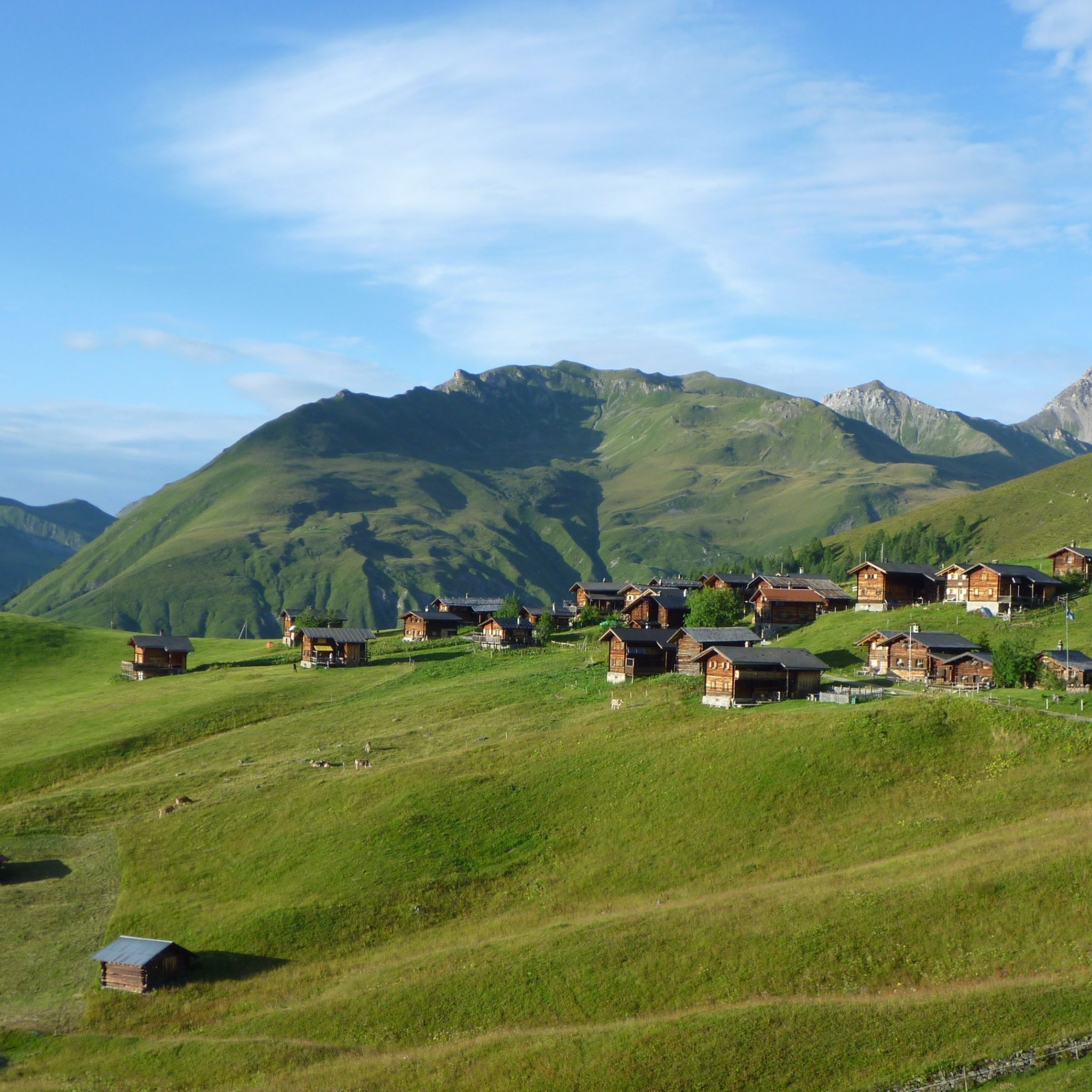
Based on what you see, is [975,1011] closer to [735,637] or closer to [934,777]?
[934,777]

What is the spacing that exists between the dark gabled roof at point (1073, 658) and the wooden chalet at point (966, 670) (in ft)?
15.3

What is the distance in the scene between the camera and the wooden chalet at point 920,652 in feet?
306

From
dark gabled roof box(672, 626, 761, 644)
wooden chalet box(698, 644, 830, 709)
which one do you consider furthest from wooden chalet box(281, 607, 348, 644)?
wooden chalet box(698, 644, 830, 709)

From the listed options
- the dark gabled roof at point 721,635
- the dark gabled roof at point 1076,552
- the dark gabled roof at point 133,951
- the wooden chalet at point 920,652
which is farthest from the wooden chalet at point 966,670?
the dark gabled roof at point 133,951

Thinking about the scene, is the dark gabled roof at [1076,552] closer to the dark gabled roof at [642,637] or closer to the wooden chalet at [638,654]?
the dark gabled roof at [642,637]

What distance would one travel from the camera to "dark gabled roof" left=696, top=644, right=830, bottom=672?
86000 millimetres

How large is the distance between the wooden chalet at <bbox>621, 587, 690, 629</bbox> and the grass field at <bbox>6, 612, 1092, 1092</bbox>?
3619 cm

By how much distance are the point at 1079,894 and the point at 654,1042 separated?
2150 cm

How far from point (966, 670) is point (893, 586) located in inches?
1397

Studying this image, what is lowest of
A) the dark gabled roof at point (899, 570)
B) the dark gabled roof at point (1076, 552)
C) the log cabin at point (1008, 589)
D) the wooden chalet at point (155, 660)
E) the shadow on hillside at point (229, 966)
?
the shadow on hillside at point (229, 966)

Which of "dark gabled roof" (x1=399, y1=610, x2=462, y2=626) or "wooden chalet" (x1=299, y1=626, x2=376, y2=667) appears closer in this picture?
"wooden chalet" (x1=299, y1=626, x2=376, y2=667)

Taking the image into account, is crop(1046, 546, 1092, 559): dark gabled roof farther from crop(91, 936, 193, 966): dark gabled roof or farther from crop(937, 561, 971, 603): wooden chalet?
crop(91, 936, 193, 966): dark gabled roof

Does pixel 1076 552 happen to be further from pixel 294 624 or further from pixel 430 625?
pixel 294 624

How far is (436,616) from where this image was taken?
161 metres
